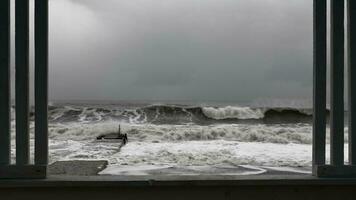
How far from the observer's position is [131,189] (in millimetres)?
2500
